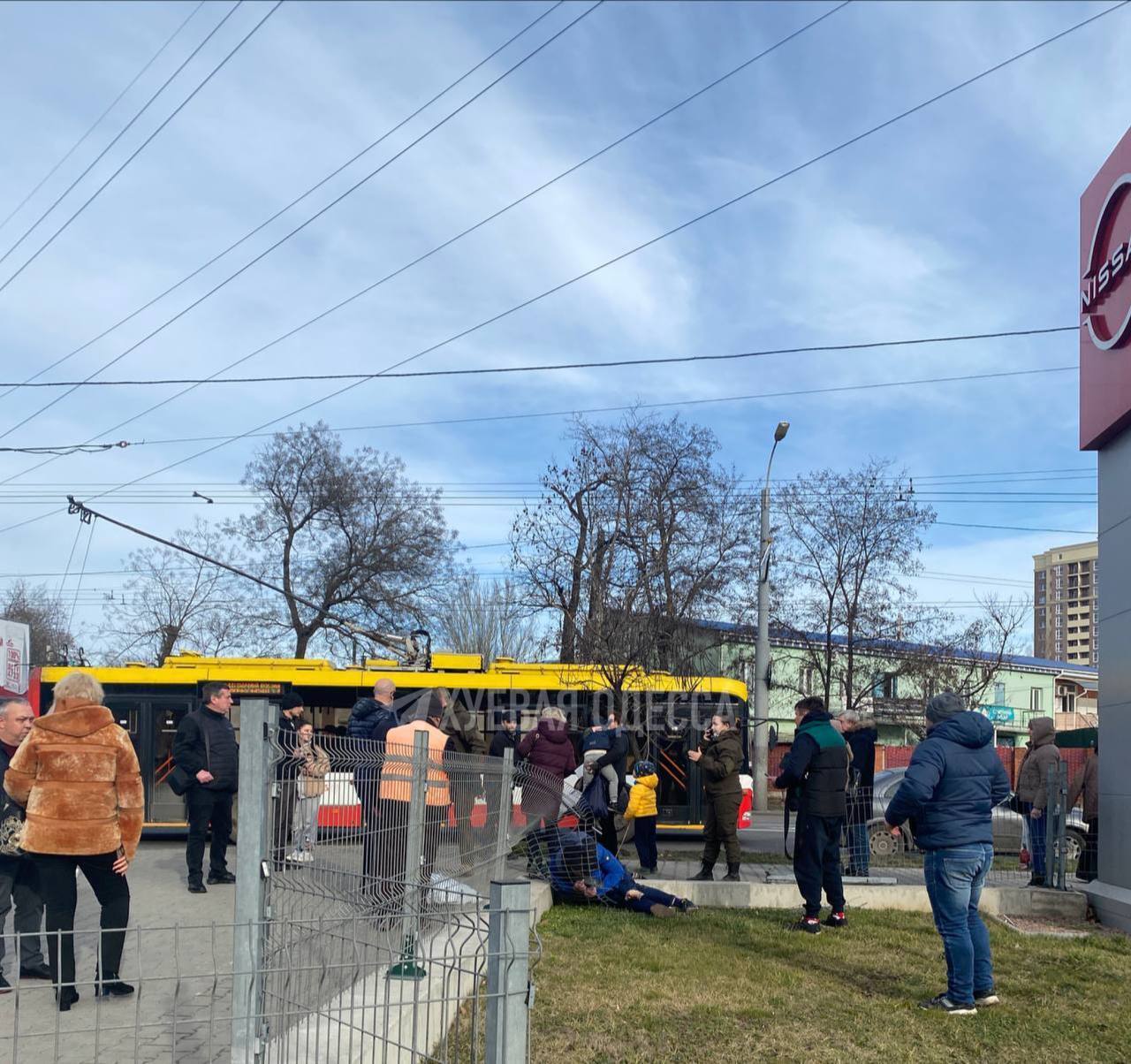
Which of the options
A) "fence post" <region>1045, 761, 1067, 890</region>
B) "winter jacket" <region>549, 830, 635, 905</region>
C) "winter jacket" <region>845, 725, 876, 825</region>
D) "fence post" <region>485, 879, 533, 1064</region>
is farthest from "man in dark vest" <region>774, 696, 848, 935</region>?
"fence post" <region>485, 879, 533, 1064</region>

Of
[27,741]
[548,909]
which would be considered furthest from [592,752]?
[27,741]

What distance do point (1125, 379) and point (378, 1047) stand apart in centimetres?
848

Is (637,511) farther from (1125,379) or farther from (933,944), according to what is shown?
(933,944)

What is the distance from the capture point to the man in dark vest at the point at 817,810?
Answer: 8.84 m

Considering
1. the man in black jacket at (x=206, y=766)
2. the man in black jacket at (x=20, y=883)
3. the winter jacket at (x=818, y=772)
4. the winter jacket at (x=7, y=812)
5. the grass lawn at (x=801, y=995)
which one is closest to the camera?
the grass lawn at (x=801, y=995)

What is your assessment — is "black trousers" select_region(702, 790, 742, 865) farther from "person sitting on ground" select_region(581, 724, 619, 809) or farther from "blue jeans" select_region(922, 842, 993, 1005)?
"blue jeans" select_region(922, 842, 993, 1005)

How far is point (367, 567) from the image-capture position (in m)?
39.6

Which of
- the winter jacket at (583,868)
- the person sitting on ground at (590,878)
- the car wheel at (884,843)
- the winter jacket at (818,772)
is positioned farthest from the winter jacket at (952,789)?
the car wheel at (884,843)

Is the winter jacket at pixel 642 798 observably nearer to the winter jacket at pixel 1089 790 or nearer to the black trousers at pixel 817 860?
the black trousers at pixel 817 860

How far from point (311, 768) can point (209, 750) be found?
22.4ft

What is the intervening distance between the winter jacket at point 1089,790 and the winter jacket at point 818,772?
→ 12.1ft

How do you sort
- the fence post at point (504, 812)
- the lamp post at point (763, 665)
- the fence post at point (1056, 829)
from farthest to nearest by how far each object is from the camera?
the lamp post at point (763, 665) → the fence post at point (1056, 829) → the fence post at point (504, 812)

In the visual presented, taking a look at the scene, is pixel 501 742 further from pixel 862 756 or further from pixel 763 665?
pixel 763 665

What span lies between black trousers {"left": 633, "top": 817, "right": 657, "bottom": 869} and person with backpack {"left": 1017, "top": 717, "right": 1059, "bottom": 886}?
11.8 ft
